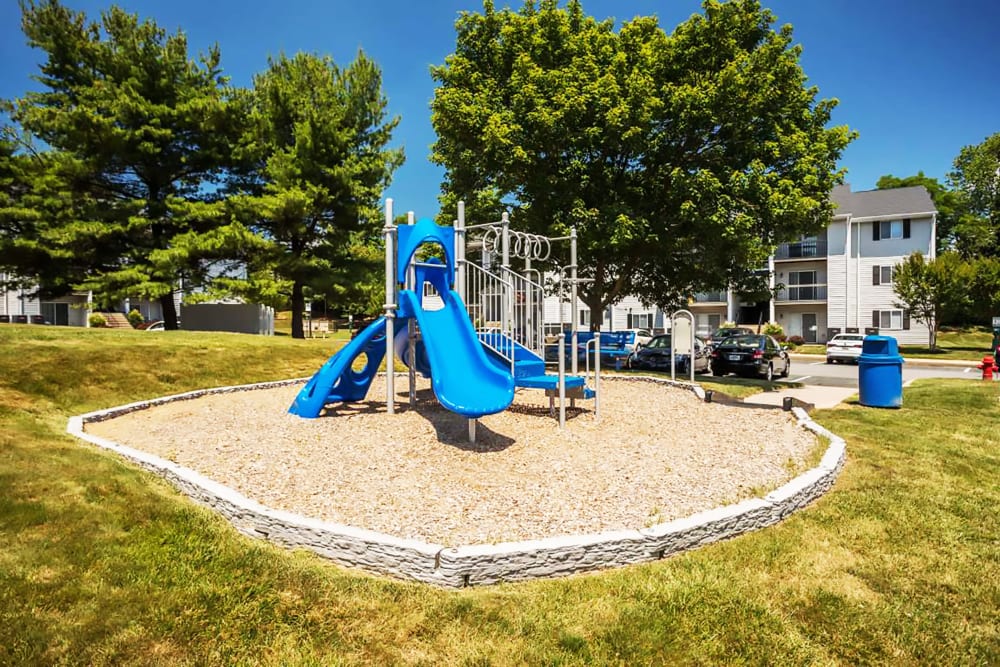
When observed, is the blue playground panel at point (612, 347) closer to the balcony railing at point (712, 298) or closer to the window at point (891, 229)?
the balcony railing at point (712, 298)

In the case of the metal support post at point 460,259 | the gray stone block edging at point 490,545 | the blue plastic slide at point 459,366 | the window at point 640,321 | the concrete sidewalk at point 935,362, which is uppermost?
the metal support post at point 460,259

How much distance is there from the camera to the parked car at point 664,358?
62.0 feet

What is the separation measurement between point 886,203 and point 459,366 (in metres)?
42.5

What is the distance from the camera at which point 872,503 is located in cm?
517

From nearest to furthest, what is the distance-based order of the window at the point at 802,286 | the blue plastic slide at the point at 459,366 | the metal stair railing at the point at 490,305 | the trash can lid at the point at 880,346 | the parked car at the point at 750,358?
the blue plastic slide at the point at 459,366 < the metal stair railing at the point at 490,305 < the trash can lid at the point at 880,346 < the parked car at the point at 750,358 < the window at the point at 802,286

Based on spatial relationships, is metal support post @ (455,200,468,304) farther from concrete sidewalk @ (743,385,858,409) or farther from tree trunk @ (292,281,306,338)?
tree trunk @ (292,281,306,338)

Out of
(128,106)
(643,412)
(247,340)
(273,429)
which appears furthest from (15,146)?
(643,412)

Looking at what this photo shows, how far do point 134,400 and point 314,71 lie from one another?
1932cm

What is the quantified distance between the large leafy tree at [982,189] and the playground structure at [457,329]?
48414 millimetres

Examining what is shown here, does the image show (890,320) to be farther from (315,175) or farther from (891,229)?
(315,175)

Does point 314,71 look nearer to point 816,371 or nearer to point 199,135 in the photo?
point 199,135

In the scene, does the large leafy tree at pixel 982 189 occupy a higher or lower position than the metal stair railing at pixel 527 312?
higher

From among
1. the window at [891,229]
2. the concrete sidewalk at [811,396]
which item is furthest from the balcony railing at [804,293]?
the concrete sidewalk at [811,396]

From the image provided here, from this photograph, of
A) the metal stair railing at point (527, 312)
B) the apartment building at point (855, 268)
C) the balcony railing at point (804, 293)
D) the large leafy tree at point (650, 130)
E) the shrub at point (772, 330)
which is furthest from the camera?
the balcony railing at point (804, 293)
